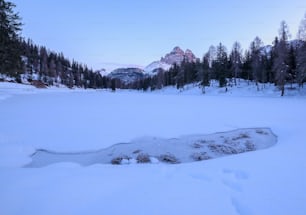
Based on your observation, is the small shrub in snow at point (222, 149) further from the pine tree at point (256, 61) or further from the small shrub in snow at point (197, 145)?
the pine tree at point (256, 61)

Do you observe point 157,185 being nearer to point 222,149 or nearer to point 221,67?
point 222,149

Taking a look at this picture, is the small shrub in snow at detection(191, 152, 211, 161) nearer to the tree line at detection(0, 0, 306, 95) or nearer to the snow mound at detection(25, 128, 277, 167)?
the snow mound at detection(25, 128, 277, 167)

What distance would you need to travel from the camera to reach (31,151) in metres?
4.17

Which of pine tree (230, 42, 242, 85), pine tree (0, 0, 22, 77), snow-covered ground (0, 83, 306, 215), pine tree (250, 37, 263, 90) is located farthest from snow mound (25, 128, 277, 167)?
pine tree (230, 42, 242, 85)

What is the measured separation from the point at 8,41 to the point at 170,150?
23550mm

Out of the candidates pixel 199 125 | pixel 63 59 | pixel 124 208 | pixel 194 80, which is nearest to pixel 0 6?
pixel 199 125

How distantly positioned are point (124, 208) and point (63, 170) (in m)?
1.64

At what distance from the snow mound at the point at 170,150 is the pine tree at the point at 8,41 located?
20.9 metres

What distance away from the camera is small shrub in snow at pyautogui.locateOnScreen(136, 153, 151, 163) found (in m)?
3.87

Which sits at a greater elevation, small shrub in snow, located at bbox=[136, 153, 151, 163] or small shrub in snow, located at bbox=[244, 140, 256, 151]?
small shrub in snow, located at bbox=[244, 140, 256, 151]

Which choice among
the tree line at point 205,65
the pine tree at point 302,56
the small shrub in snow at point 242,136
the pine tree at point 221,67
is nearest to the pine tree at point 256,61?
the tree line at point 205,65

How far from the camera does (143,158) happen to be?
13.2 feet

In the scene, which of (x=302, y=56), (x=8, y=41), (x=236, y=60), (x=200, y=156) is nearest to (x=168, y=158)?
(x=200, y=156)

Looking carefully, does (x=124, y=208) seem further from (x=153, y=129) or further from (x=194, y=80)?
(x=194, y=80)
